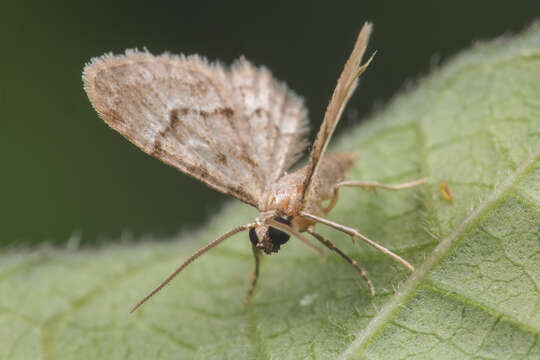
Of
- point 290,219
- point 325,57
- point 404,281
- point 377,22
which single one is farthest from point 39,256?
point 377,22

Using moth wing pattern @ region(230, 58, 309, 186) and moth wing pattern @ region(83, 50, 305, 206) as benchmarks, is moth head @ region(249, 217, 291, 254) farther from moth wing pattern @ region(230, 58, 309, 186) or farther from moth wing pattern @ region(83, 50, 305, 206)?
moth wing pattern @ region(230, 58, 309, 186)

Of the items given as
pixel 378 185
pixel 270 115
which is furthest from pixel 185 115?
pixel 378 185

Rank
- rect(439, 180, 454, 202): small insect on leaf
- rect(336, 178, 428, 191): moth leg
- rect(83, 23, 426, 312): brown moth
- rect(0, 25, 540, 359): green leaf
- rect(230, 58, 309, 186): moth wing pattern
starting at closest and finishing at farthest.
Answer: rect(0, 25, 540, 359): green leaf < rect(83, 23, 426, 312): brown moth < rect(439, 180, 454, 202): small insect on leaf < rect(336, 178, 428, 191): moth leg < rect(230, 58, 309, 186): moth wing pattern

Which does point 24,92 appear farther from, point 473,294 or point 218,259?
point 473,294

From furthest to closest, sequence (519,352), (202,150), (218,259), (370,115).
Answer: (370,115)
(218,259)
(202,150)
(519,352)

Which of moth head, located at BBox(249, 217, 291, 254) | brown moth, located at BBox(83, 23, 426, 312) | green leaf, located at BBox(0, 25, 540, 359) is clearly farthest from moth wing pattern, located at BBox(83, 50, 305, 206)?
green leaf, located at BBox(0, 25, 540, 359)

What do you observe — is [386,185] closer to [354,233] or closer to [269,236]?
[354,233]

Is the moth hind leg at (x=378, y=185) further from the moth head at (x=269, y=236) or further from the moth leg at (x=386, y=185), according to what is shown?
the moth head at (x=269, y=236)
